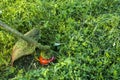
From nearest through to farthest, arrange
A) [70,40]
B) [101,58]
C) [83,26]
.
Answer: [101,58] → [70,40] → [83,26]

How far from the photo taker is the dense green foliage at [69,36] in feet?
8.10

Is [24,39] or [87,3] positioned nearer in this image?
[24,39]

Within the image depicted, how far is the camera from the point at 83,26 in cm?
291

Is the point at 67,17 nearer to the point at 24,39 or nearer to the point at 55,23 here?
the point at 55,23

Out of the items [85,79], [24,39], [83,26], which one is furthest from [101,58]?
[24,39]

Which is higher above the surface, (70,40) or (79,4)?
(79,4)

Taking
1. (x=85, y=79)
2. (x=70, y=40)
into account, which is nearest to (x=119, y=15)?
(x=70, y=40)

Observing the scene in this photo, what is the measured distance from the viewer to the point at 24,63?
2.74 metres

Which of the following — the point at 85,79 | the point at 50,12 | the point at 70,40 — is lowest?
the point at 85,79

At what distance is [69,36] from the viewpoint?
278 centimetres

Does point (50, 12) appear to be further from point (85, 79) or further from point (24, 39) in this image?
point (85, 79)

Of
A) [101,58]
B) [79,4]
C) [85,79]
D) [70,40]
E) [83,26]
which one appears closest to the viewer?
[85,79]

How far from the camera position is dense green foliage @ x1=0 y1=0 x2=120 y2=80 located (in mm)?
2469

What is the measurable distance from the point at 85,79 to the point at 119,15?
94 cm
